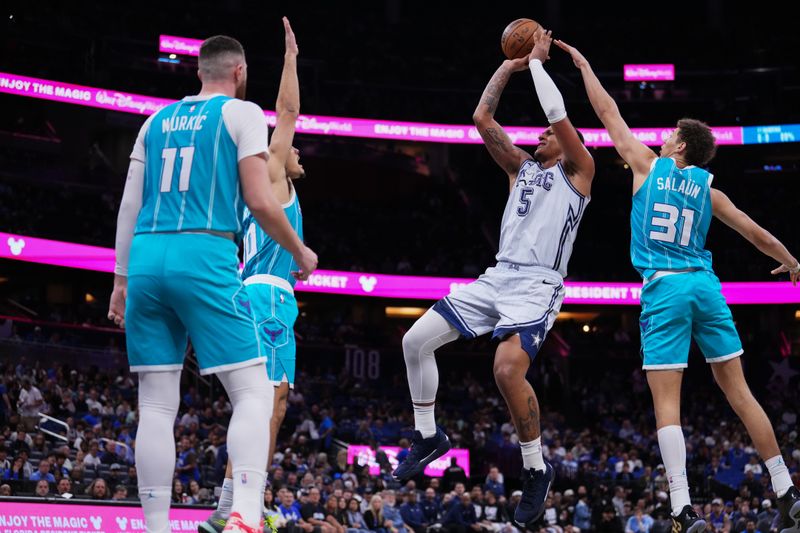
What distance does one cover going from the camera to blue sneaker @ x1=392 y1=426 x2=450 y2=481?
7047mm

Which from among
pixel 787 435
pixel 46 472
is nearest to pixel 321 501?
pixel 46 472

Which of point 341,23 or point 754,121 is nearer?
point 754,121

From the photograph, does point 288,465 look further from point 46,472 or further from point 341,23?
point 341,23

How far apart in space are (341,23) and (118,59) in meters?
10.4

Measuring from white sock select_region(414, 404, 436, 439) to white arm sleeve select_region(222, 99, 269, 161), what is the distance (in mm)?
3053

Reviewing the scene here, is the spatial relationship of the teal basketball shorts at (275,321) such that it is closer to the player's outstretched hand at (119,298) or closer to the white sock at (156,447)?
the player's outstretched hand at (119,298)

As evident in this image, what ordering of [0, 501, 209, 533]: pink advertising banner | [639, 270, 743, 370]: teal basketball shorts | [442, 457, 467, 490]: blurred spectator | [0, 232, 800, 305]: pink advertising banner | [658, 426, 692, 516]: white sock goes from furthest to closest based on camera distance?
[0, 232, 800, 305]: pink advertising banner
[442, 457, 467, 490]: blurred spectator
[0, 501, 209, 533]: pink advertising banner
[639, 270, 743, 370]: teal basketball shorts
[658, 426, 692, 516]: white sock

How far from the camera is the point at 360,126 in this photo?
1302 inches

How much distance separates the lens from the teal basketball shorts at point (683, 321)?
6.73m

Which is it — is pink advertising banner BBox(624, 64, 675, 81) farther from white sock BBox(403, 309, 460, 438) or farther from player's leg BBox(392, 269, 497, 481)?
white sock BBox(403, 309, 460, 438)

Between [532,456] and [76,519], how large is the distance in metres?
6.69

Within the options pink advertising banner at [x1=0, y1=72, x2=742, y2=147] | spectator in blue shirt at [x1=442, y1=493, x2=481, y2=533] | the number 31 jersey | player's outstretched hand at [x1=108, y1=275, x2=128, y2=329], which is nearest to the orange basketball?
the number 31 jersey

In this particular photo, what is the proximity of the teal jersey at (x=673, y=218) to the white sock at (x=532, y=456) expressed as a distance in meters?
1.47

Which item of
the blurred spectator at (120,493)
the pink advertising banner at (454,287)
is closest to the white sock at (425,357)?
the blurred spectator at (120,493)
